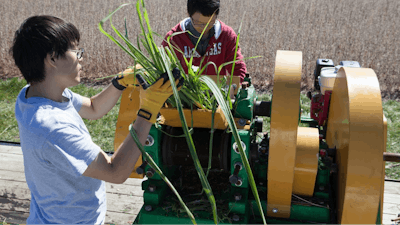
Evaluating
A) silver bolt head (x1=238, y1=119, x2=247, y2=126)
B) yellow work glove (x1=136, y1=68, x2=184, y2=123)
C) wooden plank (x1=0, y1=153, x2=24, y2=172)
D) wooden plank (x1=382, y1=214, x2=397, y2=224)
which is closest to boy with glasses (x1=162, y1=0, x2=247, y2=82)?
silver bolt head (x1=238, y1=119, x2=247, y2=126)

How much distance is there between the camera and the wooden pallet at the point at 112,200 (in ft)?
9.26

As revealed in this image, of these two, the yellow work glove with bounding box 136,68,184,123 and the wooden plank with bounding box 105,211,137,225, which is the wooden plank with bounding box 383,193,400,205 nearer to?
the wooden plank with bounding box 105,211,137,225

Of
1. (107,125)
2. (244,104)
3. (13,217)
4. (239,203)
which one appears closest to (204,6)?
(244,104)

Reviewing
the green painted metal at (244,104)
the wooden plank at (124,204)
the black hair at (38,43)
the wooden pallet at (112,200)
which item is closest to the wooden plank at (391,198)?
the wooden pallet at (112,200)

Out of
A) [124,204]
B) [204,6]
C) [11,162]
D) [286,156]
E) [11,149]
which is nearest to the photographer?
[286,156]

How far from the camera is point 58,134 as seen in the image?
1.34 metres

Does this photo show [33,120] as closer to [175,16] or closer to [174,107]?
[174,107]

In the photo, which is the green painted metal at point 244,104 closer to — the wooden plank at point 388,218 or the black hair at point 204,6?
the black hair at point 204,6

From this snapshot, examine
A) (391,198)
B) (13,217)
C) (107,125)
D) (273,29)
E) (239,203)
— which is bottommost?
(13,217)

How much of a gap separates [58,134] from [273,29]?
7.80 meters

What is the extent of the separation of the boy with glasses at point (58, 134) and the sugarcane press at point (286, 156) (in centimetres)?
48

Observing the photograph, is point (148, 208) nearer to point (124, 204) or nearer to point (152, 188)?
point (152, 188)

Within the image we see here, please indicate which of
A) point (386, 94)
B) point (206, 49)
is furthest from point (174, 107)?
point (386, 94)

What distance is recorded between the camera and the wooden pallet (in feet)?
9.26
